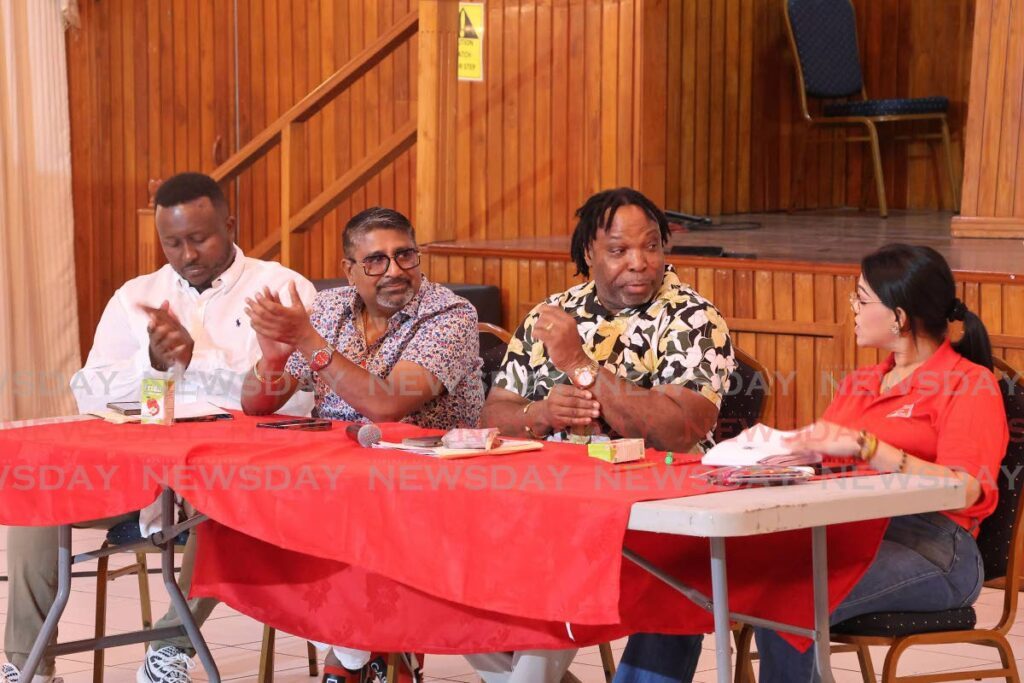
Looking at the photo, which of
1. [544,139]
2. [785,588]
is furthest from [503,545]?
[544,139]

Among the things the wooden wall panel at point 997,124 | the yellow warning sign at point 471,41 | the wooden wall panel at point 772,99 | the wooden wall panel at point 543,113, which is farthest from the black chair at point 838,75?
the yellow warning sign at point 471,41

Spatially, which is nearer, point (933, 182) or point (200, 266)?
point (200, 266)

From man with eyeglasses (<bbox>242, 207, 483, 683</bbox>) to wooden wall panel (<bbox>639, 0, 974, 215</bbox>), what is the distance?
157 inches

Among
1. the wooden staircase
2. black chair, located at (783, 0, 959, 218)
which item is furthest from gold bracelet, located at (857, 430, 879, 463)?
black chair, located at (783, 0, 959, 218)

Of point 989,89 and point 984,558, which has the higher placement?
point 989,89

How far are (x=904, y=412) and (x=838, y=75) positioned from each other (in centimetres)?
529

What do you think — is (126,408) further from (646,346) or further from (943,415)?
(943,415)

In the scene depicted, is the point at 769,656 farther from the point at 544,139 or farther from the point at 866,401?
the point at 544,139

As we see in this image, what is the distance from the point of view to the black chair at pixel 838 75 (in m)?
7.53

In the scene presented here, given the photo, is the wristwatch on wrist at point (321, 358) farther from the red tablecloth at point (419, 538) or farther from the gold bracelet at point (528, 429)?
the gold bracelet at point (528, 429)

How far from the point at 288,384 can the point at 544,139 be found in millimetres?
3028

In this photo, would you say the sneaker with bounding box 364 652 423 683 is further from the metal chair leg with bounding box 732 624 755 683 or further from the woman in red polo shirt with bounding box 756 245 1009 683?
the woman in red polo shirt with bounding box 756 245 1009 683

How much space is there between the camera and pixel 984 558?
2.73 meters

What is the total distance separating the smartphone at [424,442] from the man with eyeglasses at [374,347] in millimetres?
381
